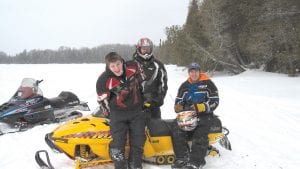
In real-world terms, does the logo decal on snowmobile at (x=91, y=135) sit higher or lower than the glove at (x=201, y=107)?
lower

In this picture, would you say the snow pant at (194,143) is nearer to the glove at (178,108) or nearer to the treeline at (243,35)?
the glove at (178,108)

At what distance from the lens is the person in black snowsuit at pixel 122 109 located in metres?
4.84

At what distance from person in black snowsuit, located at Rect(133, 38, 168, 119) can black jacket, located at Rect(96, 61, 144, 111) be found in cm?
77

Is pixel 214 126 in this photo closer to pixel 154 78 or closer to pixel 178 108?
pixel 178 108

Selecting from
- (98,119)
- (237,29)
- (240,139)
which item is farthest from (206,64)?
(98,119)

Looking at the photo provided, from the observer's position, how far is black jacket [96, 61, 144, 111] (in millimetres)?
4891

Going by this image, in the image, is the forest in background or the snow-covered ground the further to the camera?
the forest in background

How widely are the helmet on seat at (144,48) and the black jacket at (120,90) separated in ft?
2.77

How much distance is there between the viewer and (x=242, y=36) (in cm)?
2109

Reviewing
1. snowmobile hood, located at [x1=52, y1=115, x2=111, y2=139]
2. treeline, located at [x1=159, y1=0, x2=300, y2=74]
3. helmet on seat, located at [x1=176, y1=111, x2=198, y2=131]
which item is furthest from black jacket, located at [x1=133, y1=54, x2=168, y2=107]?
treeline, located at [x1=159, y1=0, x2=300, y2=74]

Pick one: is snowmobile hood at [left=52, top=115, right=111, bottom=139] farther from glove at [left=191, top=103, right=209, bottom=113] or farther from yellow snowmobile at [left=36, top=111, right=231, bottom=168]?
glove at [left=191, top=103, right=209, bottom=113]

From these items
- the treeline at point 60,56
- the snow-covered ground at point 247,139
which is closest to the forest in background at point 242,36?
the snow-covered ground at point 247,139

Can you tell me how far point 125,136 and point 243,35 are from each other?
17.3 m

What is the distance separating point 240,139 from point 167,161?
1914 millimetres
